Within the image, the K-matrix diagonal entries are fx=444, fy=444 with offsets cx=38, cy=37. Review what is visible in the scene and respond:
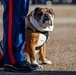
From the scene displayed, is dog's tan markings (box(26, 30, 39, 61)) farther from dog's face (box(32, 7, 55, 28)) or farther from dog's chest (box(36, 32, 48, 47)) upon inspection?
dog's face (box(32, 7, 55, 28))

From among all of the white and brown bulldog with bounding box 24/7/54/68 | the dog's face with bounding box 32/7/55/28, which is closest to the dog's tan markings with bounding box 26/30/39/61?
the white and brown bulldog with bounding box 24/7/54/68

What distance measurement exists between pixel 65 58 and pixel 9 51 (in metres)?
2.31

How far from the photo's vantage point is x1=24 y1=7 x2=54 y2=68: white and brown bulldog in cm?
603

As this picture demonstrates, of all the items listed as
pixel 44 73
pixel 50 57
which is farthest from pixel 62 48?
pixel 44 73

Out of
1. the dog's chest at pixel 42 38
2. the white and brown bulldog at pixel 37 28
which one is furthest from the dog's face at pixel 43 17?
the dog's chest at pixel 42 38

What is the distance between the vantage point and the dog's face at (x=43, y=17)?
5.97m

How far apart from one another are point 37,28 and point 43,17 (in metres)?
0.20

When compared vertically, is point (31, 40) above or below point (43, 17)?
below

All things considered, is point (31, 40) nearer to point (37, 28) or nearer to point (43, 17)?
point (37, 28)

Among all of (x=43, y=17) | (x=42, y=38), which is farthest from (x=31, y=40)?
(x=43, y=17)

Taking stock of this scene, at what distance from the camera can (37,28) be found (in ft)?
20.1

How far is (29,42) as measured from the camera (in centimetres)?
614

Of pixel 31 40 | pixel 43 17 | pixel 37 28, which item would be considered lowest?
pixel 31 40

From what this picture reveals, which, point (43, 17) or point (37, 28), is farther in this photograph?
point (37, 28)
